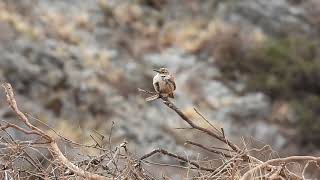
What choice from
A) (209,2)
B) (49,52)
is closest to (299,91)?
(209,2)

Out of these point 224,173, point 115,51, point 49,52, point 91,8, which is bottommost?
point 224,173

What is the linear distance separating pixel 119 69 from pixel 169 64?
96 centimetres

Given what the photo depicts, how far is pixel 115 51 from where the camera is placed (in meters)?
12.7

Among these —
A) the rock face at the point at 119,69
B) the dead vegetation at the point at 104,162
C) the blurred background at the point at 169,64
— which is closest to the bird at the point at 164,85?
the dead vegetation at the point at 104,162

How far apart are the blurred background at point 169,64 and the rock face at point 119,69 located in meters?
0.02

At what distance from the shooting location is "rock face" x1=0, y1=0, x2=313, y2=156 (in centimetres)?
1099

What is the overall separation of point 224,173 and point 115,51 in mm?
10330

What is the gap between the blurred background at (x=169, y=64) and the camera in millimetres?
11109

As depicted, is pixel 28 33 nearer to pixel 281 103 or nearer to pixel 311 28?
pixel 281 103

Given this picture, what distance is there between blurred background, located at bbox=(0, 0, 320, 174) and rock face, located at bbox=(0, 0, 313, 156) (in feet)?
0.06

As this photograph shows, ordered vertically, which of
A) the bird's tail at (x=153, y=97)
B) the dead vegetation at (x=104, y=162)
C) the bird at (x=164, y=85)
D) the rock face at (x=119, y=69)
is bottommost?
the dead vegetation at (x=104, y=162)

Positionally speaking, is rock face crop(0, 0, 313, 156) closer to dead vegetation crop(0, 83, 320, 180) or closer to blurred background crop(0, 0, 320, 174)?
blurred background crop(0, 0, 320, 174)

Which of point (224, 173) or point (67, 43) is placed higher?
point (67, 43)

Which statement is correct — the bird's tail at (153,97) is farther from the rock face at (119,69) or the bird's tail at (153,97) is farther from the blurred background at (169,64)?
the blurred background at (169,64)
